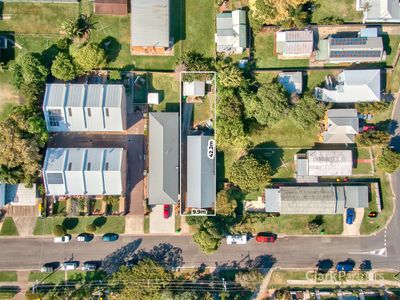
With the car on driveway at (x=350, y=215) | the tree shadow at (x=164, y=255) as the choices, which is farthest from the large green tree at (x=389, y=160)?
the tree shadow at (x=164, y=255)

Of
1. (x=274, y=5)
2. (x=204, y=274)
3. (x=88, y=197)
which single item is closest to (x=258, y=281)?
(x=204, y=274)

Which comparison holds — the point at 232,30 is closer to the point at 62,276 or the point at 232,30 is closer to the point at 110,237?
the point at 110,237

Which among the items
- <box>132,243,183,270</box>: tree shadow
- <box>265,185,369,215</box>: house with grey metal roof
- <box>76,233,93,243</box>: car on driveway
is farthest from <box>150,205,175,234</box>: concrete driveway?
<box>265,185,369,215</box>: house with grey metal roof

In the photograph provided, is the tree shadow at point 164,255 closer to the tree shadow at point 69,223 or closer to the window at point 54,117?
the tree shadow at point 69,223

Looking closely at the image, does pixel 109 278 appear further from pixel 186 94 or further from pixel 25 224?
pixel 186 94

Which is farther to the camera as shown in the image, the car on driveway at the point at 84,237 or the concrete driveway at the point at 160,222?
the concrete driveway at the point at 160,222

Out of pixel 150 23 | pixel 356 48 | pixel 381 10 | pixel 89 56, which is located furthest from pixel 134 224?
pixel 381 10
